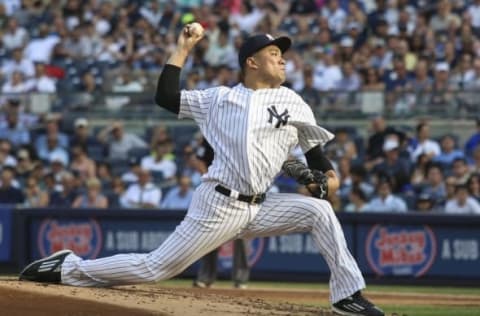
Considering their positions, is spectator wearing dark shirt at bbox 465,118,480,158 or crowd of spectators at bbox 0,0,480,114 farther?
crowd of spectators at bbox 0,0,480,114

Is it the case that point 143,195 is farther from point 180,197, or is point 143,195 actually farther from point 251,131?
point 251,131

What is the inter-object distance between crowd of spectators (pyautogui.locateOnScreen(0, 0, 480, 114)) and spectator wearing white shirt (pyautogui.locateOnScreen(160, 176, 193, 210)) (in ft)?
7.84

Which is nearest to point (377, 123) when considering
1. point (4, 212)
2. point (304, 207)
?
point (4, 212)

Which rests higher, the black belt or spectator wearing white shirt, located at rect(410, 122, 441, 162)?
spectator wearing white shirt, located at rect(410, 122, 441, 162)

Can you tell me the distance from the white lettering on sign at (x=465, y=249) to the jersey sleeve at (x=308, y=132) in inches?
281

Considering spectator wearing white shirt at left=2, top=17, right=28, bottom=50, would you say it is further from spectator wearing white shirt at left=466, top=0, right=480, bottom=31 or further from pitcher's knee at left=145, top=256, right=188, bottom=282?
pitcher's knee at left=145, top=256, right=188, bottom=282

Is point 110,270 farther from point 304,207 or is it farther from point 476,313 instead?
point 476,313

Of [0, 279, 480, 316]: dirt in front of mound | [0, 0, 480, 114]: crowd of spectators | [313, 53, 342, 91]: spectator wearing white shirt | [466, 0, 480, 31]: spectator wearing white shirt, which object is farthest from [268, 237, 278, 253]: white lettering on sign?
[0, 279, 480, 316]: dirt in front of mound

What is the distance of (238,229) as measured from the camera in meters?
7.30

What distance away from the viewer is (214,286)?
13.4 m

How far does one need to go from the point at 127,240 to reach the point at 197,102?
825 centimetres

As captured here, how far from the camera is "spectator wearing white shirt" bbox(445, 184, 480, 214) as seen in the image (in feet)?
46.9

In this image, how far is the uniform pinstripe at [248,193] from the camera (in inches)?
281

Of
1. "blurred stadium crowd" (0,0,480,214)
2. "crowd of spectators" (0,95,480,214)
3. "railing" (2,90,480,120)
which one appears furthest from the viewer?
"railing" (2,90,480,120)
